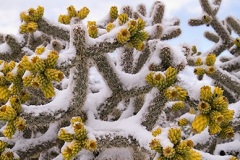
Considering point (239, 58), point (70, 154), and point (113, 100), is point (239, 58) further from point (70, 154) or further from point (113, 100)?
point (70, 154)

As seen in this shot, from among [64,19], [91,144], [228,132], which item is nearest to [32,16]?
[64,19]

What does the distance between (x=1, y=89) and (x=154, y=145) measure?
147cm

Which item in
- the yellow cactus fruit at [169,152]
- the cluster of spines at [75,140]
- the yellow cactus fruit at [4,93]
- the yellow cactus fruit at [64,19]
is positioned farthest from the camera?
the yellow cactus fruit at [64,19]

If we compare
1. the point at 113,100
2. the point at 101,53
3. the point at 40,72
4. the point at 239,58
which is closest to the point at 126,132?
the point at 113,100

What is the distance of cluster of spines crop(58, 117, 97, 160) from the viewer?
9.56 ft

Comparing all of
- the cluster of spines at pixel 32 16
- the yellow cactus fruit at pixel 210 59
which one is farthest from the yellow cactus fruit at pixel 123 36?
the yellow cactus fruit at pixel 210 59

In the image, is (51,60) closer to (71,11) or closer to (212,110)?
(71,11)

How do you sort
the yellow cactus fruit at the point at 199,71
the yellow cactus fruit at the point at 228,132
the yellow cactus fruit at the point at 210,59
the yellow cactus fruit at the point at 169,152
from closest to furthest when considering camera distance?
the yellow cactus fruit at the point at 169,152, the yellow cactus fruit at the point at 228,132, the yellow cactus fruit at the point at 210,59, the yellow cactus fruit at the point at 199,71

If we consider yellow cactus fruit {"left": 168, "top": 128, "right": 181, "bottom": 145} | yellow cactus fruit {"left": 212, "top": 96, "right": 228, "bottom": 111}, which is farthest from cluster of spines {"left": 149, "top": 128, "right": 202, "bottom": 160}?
yellow cactus fruit {"left": 212, "top": 96, "right": 228, "bottom": 111}

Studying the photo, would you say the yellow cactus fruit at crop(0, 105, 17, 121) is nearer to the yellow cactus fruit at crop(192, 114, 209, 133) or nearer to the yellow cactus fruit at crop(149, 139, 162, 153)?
the yellow cactus fruit at crop(149, 139, 162, 153)

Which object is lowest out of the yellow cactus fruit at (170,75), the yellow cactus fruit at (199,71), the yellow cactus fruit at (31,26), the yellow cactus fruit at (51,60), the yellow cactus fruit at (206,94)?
the yellow cactus fruit at (206,94)

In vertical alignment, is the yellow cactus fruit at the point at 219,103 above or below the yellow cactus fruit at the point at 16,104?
below

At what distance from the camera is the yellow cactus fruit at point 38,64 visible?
294cm

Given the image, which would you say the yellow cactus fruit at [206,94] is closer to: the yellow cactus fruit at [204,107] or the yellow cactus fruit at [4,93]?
the yellow cactus fruit at [204,107]
